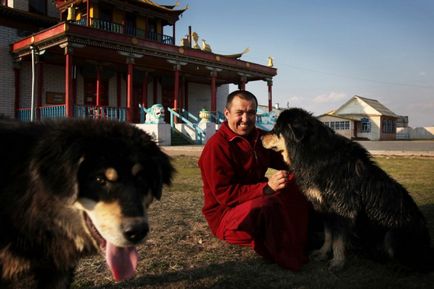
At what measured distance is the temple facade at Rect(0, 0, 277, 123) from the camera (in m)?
16.6

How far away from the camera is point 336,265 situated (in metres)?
3.43

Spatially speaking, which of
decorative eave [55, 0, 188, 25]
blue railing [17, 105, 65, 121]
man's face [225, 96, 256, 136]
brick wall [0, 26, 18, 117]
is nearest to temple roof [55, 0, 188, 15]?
decorative eave [55, 0, 188, 25]

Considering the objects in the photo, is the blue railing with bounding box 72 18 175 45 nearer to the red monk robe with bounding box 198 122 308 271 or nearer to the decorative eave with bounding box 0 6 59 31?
the decorative eave with bounding box 0 6 59 31

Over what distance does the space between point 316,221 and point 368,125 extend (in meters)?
39.2

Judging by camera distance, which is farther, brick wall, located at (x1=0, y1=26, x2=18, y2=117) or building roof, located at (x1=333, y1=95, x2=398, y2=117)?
building roof, located at (x1=333, y1=95, x2=398, y2=117)

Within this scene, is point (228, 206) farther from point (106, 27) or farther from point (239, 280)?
point (106, 27)

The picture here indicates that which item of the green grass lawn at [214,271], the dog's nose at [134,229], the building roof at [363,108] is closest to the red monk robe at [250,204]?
the green grass lawn at [214,271]

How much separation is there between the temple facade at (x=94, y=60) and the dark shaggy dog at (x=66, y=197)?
13898 millimetres

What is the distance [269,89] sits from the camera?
25.4m

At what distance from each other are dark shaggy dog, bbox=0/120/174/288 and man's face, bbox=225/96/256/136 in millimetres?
1893

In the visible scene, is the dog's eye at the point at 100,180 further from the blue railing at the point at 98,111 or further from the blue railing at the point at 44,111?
the blue railing at the point at 44,111

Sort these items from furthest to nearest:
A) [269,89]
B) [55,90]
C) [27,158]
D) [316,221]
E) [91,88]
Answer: [269,89]
[91,88]
[55,90]
[316,221]
[27,158]

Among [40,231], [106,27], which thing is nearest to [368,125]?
[106,27]

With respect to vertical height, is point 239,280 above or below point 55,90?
below
